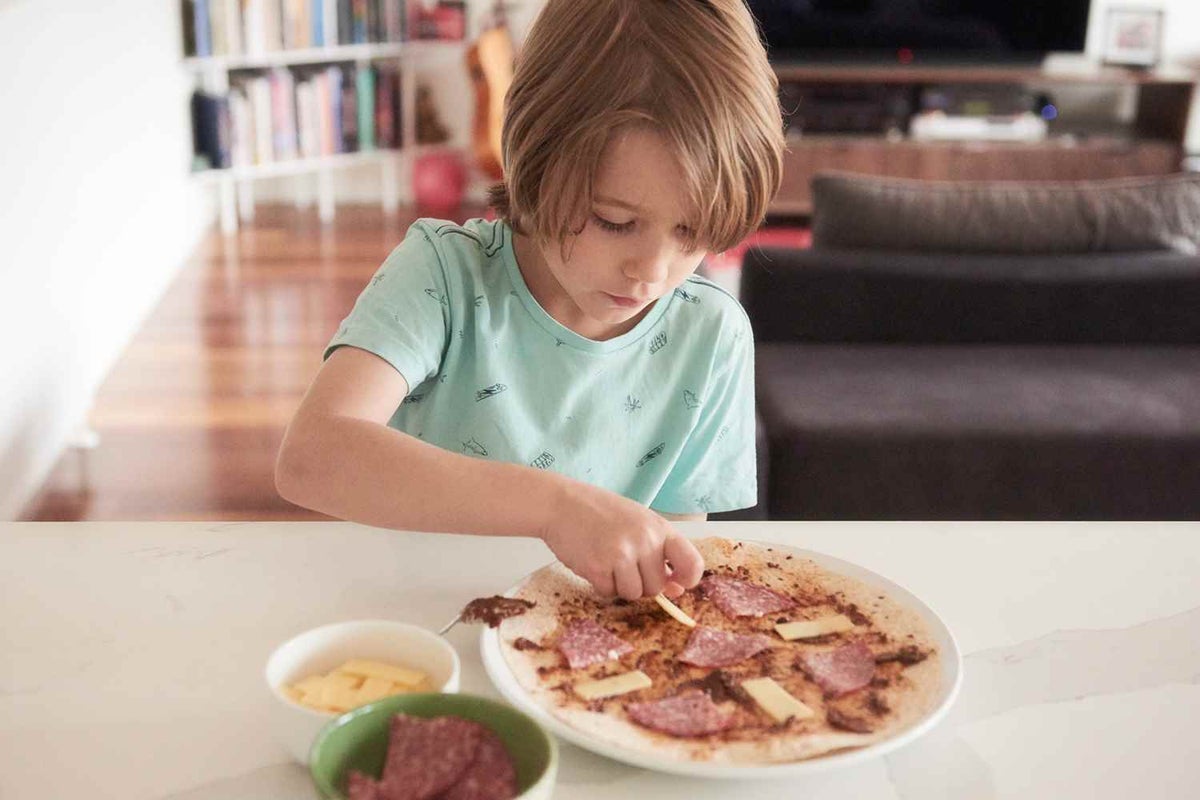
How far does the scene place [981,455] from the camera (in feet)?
7.50

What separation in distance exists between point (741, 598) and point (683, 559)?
0.22 ft

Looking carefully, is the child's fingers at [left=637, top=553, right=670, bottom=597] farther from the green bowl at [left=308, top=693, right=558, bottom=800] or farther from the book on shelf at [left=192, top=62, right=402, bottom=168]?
the book on shelf at [left=192, top=62, right=402, bottom=168]

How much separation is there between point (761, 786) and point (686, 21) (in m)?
0.59

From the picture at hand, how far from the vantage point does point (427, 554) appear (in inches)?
38.8

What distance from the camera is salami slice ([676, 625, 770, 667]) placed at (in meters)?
0.82

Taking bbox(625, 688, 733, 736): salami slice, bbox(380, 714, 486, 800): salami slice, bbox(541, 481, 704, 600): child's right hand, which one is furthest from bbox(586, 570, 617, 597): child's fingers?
bbox(380, 714, 486, 800): salami slice

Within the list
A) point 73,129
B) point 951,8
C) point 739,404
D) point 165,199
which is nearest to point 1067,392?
point 739,404

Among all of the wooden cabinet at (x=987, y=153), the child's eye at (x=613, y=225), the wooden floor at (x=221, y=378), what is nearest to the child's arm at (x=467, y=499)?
the child's eye at (x=613, y=225)

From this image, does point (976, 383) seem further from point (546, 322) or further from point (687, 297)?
point (546, 322)

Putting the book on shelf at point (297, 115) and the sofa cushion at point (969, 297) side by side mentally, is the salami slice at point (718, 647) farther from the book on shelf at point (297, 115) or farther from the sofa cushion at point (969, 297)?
the book on shelf at point (297, 115)

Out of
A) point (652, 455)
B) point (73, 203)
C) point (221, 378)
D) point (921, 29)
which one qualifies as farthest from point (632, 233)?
point (921, 29)

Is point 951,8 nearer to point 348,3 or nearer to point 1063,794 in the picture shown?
point 348,3

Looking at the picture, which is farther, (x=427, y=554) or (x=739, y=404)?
(x=739, y=404)

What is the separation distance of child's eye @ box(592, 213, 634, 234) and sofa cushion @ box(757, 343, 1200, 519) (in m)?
1.30
